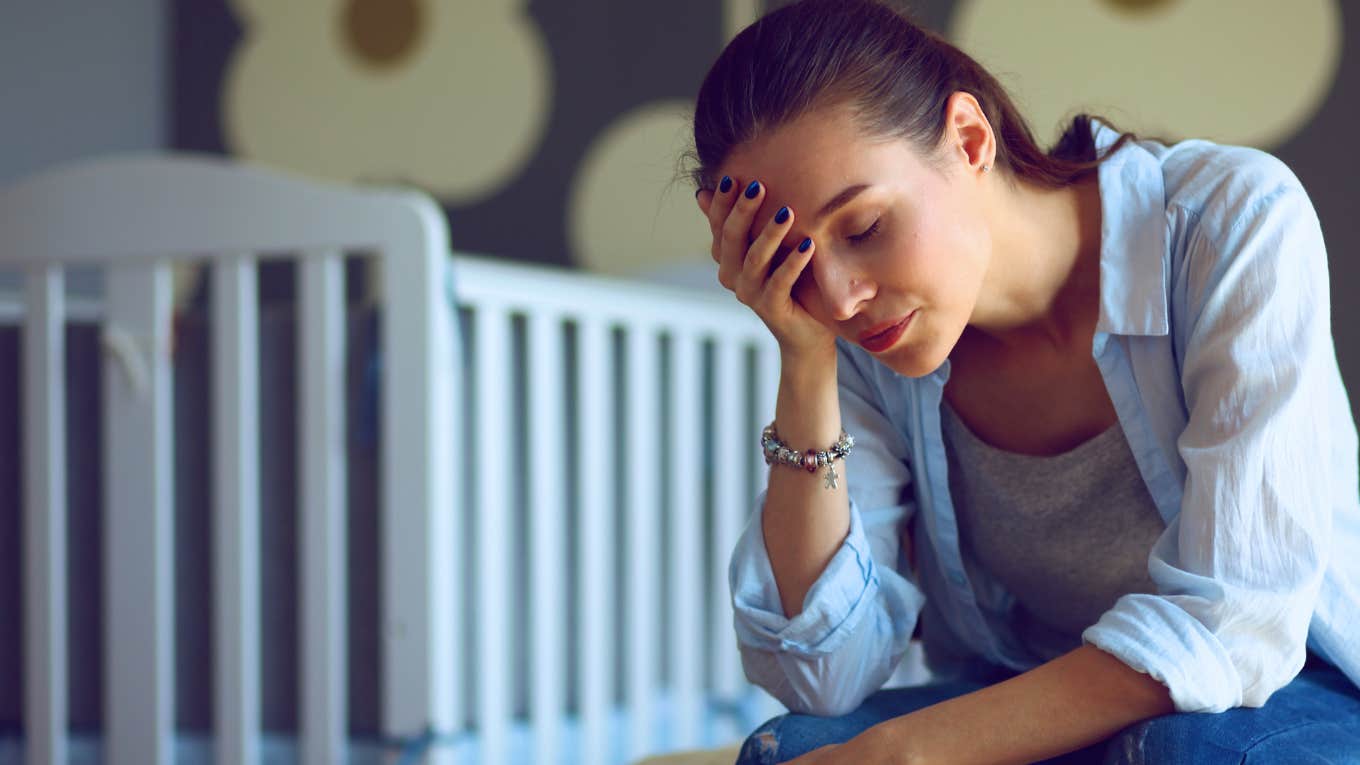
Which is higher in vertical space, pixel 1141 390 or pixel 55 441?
pixel 1141 390

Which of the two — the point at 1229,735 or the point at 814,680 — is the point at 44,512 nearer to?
the point at 814,680

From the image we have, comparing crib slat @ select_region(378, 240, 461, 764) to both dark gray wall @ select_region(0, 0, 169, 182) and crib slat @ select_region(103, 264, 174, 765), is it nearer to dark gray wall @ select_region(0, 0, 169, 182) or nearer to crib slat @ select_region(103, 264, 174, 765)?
crib slat @ select_region(103, 264, 174, 765)

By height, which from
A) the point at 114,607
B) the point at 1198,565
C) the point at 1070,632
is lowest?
the point at 114,607

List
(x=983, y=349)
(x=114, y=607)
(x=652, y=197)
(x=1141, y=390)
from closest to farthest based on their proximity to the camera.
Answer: (x=1141, y=390) → (x=983, y=349) → (x=114, y=607) → (x=652, y=197)

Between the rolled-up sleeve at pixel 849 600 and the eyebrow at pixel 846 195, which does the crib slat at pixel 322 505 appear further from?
the eyebrow at pixel 846 195

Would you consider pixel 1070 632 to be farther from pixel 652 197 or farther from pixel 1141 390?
pixel 652 197

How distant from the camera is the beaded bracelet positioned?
89cm

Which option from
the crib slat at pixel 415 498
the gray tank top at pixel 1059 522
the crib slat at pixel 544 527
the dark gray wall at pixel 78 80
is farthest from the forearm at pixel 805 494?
the dark gray wall at pixel 78 80

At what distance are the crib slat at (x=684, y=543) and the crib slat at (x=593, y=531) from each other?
0.45ft

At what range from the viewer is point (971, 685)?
967mm

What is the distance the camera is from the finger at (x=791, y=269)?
2.56ft

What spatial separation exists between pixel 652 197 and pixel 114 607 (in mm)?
1208

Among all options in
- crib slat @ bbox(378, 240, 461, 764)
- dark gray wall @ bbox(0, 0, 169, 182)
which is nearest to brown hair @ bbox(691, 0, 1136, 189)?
crib slat @ bbox(378, 240, 461, 764)

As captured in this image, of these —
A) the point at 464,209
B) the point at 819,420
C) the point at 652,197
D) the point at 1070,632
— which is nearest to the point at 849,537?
the point at 819,420
